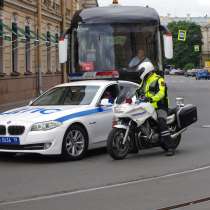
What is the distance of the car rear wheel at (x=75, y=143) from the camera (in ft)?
37.6

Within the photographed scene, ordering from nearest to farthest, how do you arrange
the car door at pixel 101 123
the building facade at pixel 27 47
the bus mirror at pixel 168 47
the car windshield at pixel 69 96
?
the car door at pixel 101 123, the car windshield at pixel 69 96, the bus mirror at pixel 168 47, the building facade at pixel 27 47

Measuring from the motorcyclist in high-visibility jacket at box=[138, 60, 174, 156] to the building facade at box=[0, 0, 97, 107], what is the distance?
16216 mm

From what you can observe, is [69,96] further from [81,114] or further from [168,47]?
[168,47]

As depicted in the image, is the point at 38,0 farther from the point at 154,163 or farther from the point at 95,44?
the point at 154,163

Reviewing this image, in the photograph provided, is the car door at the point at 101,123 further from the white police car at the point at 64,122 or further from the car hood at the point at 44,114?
the car hood at the point at 44,114

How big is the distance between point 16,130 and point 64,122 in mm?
829

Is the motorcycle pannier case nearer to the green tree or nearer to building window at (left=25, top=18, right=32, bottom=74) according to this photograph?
building window at (left=25, top=18, right=32, bottom=74)

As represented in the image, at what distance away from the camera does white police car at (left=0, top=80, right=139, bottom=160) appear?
11.2m

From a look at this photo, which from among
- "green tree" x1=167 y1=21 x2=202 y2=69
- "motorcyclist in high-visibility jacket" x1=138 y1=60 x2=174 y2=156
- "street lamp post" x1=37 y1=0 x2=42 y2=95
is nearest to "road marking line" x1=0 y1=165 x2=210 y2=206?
"motorcyclist in high-visibility jacket" x1=138 y1=60 x2=174 y2=156

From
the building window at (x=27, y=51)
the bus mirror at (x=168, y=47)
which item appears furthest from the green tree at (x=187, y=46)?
the bus mirror at (x=168, y=47)

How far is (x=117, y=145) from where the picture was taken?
11484mm

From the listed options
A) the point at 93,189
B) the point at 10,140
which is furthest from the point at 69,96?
the point at 93,189

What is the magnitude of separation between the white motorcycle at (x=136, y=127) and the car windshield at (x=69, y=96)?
26.9 inches

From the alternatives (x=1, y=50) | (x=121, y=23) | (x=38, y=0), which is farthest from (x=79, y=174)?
(x=38, y=0)
